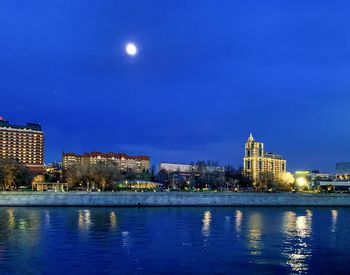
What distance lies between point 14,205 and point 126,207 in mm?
19625

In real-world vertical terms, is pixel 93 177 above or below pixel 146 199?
above

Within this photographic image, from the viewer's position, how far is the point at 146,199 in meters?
92.8

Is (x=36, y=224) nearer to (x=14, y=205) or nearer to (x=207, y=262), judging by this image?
(x=207, y=262)

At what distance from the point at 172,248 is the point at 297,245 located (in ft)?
31.5

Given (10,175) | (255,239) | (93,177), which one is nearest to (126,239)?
(255,239)

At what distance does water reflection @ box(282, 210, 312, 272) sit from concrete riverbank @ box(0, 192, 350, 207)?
38690 mm

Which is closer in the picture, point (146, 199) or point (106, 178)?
point (146, 199)

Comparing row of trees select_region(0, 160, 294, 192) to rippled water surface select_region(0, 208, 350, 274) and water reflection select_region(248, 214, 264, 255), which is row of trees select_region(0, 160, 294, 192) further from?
water reflection select_region(248, 214, 264, 255)

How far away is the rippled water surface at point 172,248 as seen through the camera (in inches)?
1162

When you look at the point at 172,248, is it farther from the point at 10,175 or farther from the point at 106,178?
the point at 10,175

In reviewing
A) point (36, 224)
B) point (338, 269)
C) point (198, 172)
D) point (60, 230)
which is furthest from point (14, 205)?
point (198, 172)

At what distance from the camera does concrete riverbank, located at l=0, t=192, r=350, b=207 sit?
91250mm

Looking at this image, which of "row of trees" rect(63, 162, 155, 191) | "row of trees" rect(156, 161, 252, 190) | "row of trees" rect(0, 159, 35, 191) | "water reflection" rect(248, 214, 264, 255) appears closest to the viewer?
"water reflection" rect(248, 214, 264, 255)

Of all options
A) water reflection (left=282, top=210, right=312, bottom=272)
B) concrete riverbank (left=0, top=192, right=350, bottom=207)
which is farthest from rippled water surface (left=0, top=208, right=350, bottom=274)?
concrete riverbank (left=0, top=192, right=350, bottom=207)
